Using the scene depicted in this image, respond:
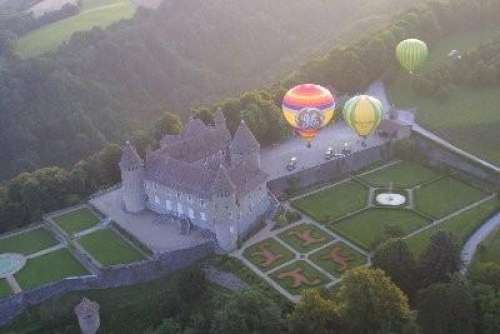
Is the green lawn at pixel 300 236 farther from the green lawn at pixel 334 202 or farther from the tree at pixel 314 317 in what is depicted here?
the tree at pixel 314 317

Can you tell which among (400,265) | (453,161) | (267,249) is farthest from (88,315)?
(453,161)

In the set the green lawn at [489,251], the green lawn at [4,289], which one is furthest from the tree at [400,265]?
the green lawn at [4,289]

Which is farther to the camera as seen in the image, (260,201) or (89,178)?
(89,178)

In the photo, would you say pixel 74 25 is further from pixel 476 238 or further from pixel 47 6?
pixel 476 238

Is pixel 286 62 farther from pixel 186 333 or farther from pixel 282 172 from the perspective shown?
pixel 186 333

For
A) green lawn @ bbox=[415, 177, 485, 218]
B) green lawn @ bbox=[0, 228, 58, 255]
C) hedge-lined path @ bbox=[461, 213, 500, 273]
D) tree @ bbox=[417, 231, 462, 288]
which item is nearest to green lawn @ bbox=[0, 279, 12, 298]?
green lawn @ bbox=[0, 228, 58, 255]

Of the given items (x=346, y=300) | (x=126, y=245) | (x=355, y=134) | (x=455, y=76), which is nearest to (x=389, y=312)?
(x=346, y=300)
